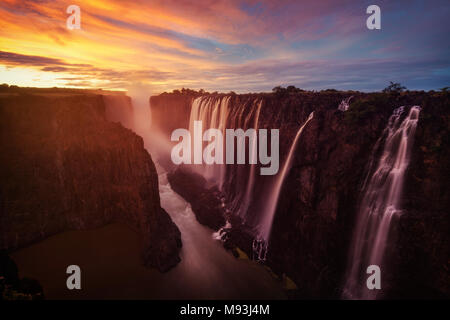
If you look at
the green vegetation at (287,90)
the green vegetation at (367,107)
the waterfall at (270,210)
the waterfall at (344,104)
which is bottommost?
the waterfall at (270,210)

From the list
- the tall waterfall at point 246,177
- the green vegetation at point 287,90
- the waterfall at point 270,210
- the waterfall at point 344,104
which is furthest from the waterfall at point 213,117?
the waterfall at point 344,104

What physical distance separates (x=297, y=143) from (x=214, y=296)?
13186 millimetres

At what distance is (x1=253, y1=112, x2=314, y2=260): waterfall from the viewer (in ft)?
57.1

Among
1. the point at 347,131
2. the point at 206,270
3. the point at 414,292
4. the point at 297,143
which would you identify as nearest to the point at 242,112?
the point at 297,143

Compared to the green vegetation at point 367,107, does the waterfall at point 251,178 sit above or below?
below

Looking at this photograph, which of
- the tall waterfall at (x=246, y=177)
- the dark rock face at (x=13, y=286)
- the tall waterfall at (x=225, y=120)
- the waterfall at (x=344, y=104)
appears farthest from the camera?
the tall waterfall at (x=225, y=120)

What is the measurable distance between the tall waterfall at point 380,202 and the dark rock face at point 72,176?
41.4 ft

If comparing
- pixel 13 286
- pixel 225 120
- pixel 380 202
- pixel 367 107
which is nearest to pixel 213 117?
pixel 225 120

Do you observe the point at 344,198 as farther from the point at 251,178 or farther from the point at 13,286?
the point at 13,286

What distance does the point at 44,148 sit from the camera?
16344mm

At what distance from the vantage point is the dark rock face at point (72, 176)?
1485 cm

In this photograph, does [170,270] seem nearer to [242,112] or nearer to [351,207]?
[351,207]

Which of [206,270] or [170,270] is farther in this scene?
[206,270]

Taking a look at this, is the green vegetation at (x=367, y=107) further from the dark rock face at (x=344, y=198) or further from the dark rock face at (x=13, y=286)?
the dark rock face at (x=13, y=286)
